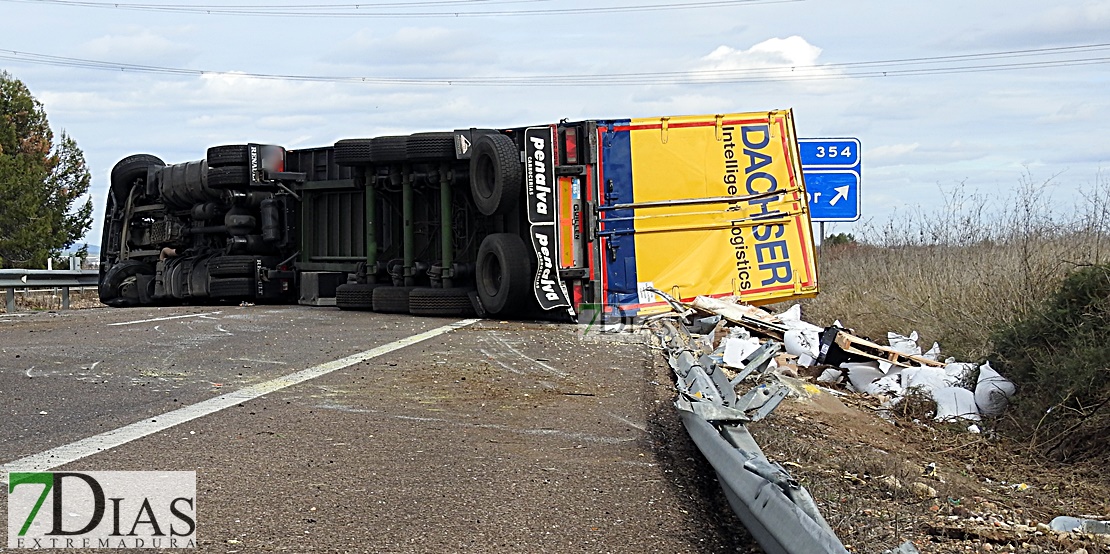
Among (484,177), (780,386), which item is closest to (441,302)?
(484,177)

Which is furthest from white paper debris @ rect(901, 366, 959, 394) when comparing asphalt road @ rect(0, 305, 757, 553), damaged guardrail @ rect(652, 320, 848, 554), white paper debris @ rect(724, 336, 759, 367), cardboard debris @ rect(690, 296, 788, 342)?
damaged guardrail @ rect(652, 320, 848, 554)

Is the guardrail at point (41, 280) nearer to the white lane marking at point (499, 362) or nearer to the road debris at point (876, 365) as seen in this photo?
the white lane marking at point (499, 362)

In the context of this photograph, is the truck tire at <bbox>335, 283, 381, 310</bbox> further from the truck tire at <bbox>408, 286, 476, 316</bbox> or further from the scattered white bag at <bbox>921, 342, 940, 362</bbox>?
the scattered white bag at <bbox>921, 342, 940, 362</bbox>

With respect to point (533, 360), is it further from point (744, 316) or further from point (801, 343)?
point (744, 316)

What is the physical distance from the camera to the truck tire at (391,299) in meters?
14.6

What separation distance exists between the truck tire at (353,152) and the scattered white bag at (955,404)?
8913mm

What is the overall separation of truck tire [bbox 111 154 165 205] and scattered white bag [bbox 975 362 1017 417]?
1539 cm

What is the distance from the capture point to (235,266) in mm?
16828

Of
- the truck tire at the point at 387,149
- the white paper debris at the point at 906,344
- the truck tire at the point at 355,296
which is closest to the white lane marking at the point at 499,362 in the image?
the white paper debris at the point at 906,344

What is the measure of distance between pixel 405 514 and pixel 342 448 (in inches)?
47.0

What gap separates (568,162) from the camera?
12.9 m

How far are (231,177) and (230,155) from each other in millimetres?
320

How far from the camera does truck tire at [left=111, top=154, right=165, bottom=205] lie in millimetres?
19609

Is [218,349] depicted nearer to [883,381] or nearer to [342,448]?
[342,448]
